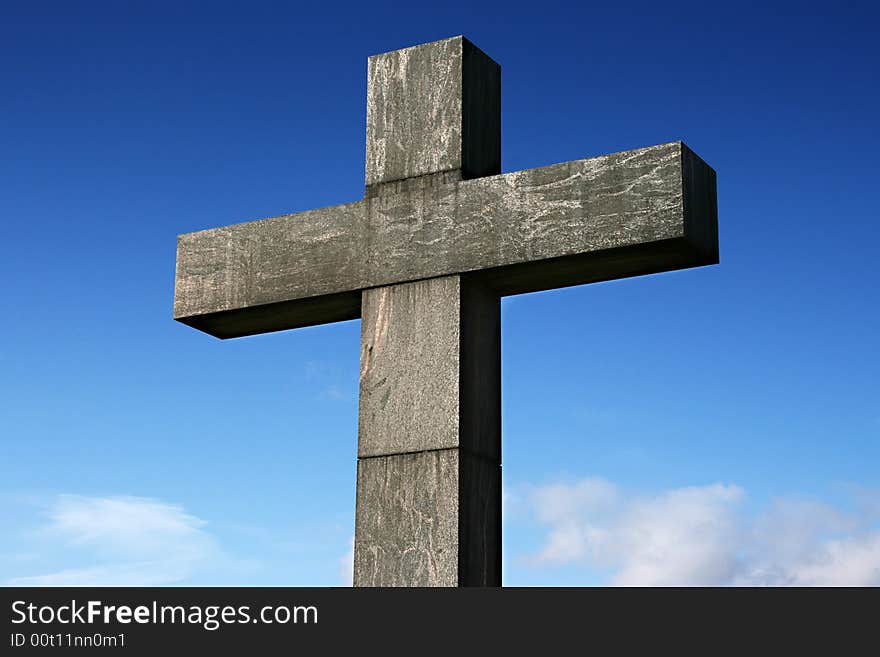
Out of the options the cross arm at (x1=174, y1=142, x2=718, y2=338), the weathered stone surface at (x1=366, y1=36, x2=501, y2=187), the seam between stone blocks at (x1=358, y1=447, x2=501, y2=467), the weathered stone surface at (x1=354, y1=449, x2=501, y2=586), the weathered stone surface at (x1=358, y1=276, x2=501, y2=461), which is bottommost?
the weathered stone surface at (x1=354, y1=449, x2=501, y2=586)

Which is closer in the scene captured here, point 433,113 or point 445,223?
point 445,223

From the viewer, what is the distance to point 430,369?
5.53 m

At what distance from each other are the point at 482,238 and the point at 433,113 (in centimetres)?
80

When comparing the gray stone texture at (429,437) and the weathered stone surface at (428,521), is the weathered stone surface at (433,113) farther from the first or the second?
the weathered stone surface at (428,521)

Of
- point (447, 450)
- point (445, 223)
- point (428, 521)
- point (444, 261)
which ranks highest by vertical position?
point (445, 223)

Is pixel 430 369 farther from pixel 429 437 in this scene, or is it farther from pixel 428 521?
pixel 428 521

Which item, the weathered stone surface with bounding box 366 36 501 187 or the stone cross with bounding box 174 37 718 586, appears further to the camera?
the weathered stone surface with bounding box 366 36 501 187

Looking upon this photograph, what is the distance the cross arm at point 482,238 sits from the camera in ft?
17.6

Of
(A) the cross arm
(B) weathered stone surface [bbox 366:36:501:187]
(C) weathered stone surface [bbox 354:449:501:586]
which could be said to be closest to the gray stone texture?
(C) weathered stone surface [bbox 354:449:501:586]

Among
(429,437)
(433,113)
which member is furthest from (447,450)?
(433,113)

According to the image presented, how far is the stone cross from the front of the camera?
533 cm

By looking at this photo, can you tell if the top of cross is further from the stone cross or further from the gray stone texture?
the gray stone texture
